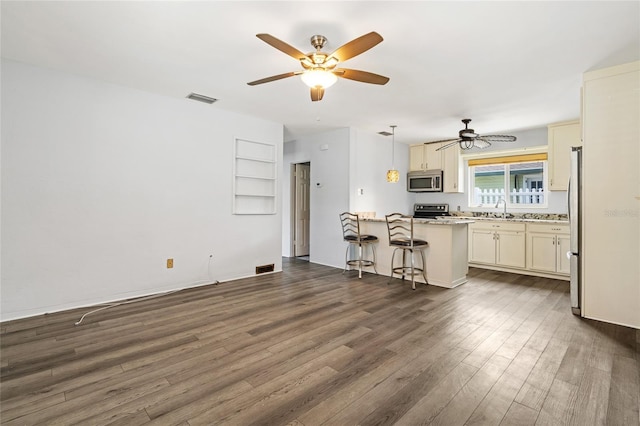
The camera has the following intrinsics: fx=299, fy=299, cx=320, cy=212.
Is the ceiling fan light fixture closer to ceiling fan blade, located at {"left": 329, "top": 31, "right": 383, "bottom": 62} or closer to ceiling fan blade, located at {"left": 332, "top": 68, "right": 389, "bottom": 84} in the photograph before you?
ceiling fan blade, located at {"left": 332, "top": 68, "right": 389, "bottom": 84}

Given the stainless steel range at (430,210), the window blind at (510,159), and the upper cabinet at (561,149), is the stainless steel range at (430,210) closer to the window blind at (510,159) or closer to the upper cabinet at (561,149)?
the window blind at (510,159)

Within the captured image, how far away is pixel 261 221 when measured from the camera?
484cm

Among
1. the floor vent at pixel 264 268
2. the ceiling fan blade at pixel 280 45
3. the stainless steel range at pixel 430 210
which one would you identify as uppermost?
the ceiling fan blade at pixel 280 45

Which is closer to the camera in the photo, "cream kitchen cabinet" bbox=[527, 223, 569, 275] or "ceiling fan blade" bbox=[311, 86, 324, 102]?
"ceiling fan blade" bbox=[311, 86, 324, 102]

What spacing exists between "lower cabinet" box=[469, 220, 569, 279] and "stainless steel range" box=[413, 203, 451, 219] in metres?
0.94

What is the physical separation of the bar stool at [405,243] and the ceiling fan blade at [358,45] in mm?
2275

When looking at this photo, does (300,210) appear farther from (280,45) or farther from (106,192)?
(280,45)

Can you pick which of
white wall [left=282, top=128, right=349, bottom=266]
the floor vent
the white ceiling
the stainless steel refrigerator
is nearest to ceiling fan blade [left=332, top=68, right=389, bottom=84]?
the white ceiling

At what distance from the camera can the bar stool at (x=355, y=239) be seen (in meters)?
4.76

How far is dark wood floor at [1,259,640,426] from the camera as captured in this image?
1.61m

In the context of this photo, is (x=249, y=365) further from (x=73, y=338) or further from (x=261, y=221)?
(x=261, y=221)

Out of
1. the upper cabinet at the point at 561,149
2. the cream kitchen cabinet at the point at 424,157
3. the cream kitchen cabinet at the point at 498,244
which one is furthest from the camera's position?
the cream kitchen cabinet at the point at 424,157

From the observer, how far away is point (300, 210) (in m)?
6.64

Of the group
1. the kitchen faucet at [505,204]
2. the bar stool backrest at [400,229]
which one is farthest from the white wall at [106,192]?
the kitchen faucet at [505,204]
